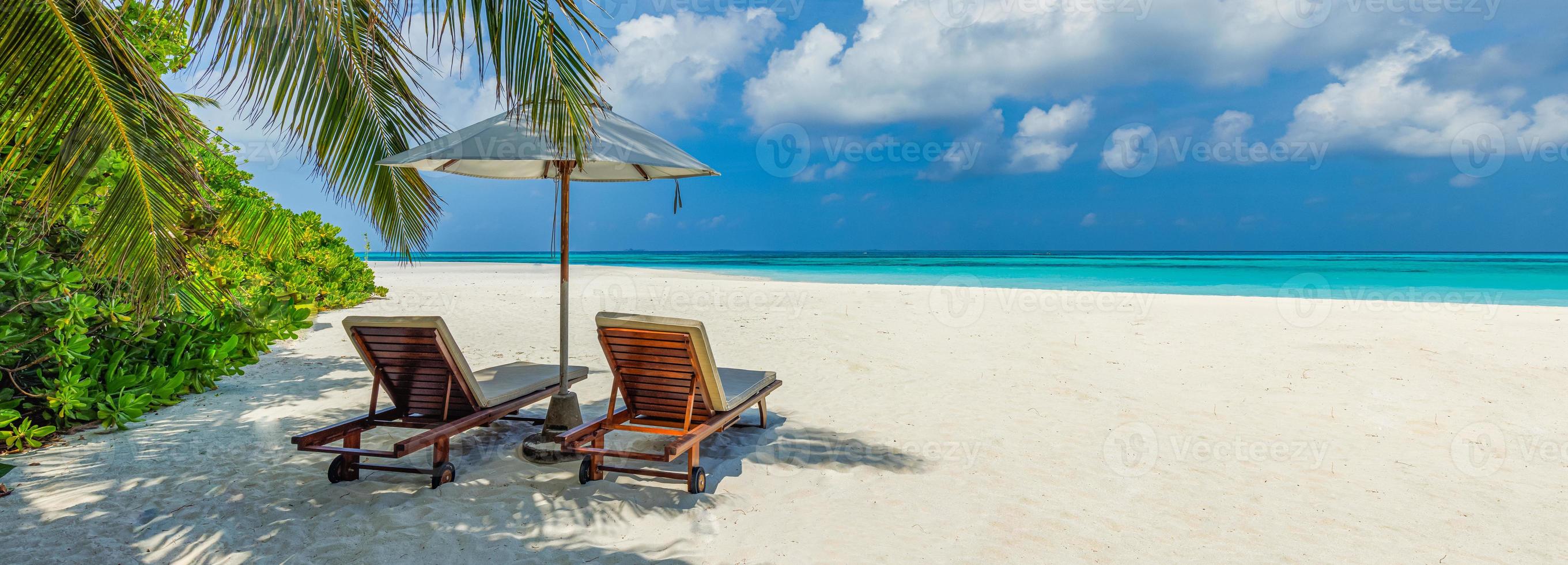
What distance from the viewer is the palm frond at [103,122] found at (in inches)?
114

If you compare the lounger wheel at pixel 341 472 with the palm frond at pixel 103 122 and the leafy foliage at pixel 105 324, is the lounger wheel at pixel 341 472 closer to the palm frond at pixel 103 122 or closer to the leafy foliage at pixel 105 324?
the palm frond at pixel 103 122

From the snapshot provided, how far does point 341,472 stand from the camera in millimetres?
3738

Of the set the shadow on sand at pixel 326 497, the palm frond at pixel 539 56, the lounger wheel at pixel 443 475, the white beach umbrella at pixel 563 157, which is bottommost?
the shadow on sand at pixel 326 497

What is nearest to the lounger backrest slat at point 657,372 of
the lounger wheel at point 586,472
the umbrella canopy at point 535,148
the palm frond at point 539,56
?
the lounger wheel at point 586,472

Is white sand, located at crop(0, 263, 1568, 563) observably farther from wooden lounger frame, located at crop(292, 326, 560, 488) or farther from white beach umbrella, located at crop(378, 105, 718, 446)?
white beach umbrella, located at crop(378, 105, 718, 446)

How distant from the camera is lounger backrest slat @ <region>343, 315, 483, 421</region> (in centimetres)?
381

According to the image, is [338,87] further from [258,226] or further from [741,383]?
[741,383]

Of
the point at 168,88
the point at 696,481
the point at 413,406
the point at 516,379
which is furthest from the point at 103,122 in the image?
the point at 696,481

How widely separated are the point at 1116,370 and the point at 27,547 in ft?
24.4

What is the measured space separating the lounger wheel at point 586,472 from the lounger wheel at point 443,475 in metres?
0.64

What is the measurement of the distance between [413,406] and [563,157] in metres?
1.83

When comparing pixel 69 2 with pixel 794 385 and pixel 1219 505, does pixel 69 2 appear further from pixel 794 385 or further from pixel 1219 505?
pixel 1219 505

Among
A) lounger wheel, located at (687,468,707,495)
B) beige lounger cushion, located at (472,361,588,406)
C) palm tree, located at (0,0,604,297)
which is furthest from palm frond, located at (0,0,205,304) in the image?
lounger wheel, located at (687,468,707,495)

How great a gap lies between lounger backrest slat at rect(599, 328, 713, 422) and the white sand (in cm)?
40
